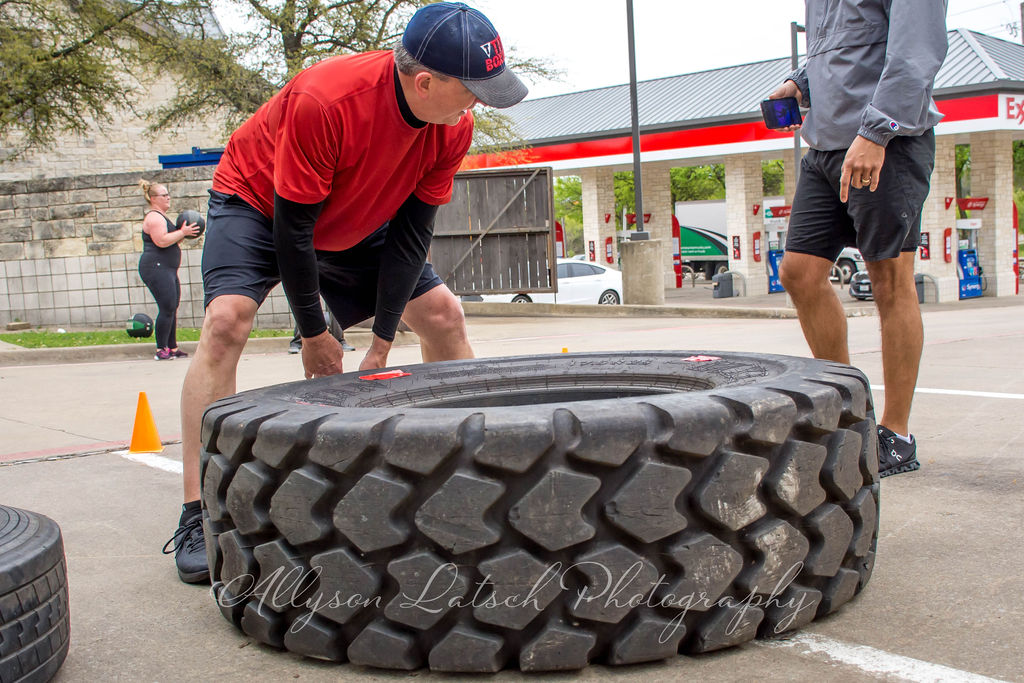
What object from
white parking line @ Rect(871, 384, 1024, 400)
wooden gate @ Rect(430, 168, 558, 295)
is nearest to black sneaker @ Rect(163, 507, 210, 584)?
white parking line @ Rect(871, 384, 1024, 400)

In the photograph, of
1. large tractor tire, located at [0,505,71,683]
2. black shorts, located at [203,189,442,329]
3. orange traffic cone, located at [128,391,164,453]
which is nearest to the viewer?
large tractor tire, located at [0,505,71,683]

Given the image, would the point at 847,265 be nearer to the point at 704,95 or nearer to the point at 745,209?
the point at 745,209

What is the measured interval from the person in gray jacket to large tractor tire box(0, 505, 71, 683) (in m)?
2.46

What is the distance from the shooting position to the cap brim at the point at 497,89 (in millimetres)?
2395

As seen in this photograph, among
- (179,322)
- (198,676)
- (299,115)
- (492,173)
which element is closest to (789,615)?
(198,676)

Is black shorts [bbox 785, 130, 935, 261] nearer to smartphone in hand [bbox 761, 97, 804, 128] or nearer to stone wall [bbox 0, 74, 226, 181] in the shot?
smartphone in hand [bbox 761, 97, 804, 128]

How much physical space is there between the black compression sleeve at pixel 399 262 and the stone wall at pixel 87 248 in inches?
367

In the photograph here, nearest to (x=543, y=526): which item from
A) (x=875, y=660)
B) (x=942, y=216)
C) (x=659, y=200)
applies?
(x=875, y=660)

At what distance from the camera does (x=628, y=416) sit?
1.66 m

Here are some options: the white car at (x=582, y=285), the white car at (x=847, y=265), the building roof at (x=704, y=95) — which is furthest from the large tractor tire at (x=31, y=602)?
the white car at (x=847, y=265)

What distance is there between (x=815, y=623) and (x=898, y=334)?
158 centimetres

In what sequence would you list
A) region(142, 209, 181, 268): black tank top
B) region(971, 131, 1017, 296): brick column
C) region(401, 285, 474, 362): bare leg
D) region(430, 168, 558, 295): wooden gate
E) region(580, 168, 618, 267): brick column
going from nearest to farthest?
region(401, 285, 474, 362): bare leg
region(142, 209, 181, 268): black tank top
region(430, 168, 558, 295): wooden gate
region(971, 131, 1017, 296): brick column
region(580, 168, 618, 267): brick column

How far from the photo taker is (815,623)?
1.90 m

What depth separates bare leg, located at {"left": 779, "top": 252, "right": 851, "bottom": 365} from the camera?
3332 mm
